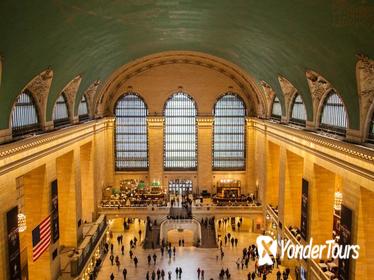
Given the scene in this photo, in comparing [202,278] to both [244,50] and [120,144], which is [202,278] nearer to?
[244,50]

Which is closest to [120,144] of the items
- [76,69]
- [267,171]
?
[267,171]

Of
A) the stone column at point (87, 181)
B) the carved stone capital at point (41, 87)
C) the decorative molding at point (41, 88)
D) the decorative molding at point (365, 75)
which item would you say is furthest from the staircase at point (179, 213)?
the decorative molding at point (365, 75)

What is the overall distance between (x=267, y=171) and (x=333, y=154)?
16965 millimetres

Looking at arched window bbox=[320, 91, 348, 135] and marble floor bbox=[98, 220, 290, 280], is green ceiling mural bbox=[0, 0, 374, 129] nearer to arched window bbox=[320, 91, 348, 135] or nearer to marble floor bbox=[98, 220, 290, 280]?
arched window bbox=[320, 91, 348, 135]

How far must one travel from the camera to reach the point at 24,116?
21094 mm

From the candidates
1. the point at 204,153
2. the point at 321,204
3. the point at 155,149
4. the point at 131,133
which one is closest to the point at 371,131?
the point at 321,204

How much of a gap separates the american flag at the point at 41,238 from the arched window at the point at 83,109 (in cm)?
1270

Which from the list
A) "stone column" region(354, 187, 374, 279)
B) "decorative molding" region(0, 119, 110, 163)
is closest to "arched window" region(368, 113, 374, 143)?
"stone column" region(354, 187, 374, 279)

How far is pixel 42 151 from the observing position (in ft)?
72.2

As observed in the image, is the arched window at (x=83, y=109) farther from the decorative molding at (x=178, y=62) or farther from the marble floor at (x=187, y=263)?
the marble floor at (x=187, y=263)

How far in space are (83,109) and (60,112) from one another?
7005 mm

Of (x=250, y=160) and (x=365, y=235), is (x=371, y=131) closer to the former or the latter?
(x=365, y=235)

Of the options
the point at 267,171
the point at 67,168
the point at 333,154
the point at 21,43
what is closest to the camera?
the point at 21,43

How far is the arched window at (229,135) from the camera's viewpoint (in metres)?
43.6
